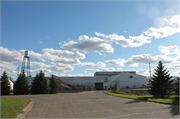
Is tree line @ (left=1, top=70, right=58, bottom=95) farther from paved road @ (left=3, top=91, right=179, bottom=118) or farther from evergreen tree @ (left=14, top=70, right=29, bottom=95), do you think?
paved road @ (left=3, top=91, right=179, bottom=118)

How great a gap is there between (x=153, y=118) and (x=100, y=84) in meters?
59.4

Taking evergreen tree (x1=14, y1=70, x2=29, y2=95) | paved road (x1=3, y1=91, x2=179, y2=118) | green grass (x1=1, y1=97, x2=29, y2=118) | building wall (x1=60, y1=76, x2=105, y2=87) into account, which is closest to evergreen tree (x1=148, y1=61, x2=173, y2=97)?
paved road (x1=3, y1=91, x2=179, y2=118)

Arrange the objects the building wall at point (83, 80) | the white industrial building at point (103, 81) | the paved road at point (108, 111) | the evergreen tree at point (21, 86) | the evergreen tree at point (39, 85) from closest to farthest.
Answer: the paved road at point (108, 111) → the evergreen tree at point (21, 86) → the evergreen tree at point (39, 85) → the white industrial building at point (103, 81) → the building wall at point (83, 80)

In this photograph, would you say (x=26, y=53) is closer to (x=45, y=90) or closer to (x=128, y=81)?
(x=45, y=90)

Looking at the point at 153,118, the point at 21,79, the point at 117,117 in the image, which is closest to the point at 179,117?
the point at 153,118

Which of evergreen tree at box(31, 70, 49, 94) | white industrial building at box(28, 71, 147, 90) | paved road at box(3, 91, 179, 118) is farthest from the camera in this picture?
white industrial building at box(28, 71, 147, 90)

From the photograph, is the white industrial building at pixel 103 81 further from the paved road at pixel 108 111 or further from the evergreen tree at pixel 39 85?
the paved road at pixel 108 111

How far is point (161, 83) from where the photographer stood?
61.2 ft

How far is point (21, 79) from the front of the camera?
34562mm

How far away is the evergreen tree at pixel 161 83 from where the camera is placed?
59.4 feet

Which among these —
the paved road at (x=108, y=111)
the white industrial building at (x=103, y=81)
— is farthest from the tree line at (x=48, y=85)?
the white industrial building at (x=103, y=81)

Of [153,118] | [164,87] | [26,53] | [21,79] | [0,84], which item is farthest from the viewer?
[26,53]

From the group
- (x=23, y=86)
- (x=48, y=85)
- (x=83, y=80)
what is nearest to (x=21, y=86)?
(x=23, y=86)

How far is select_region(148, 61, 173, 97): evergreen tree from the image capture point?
59.4 ft
